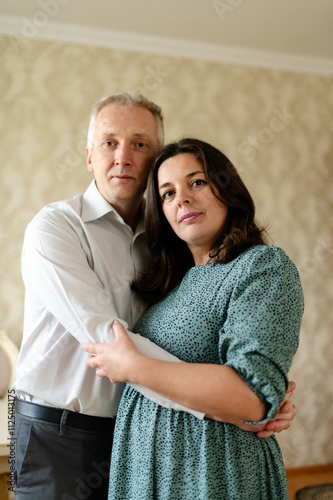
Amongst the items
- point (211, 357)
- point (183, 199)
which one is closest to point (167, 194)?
point (183, 199)

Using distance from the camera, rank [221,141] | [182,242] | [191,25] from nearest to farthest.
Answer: [182,242], [191,25], [221,141]

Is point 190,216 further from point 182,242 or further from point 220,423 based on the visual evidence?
point 220,423

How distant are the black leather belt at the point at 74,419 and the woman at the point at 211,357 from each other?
0.38ft

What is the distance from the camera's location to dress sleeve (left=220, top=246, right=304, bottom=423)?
1019 millimetres

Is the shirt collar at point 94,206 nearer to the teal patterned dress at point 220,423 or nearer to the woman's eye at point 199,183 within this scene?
the woman's eye at point 199,183

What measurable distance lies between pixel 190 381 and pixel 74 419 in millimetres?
480

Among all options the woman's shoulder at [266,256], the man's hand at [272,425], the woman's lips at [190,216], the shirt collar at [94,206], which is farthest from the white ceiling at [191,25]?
the man's hand at [272,425]

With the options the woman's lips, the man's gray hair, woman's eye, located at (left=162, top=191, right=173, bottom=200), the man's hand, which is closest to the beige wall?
the man's gray hair

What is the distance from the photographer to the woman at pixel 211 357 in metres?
1.04

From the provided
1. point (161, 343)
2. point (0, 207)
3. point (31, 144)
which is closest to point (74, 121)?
point (31, 144)

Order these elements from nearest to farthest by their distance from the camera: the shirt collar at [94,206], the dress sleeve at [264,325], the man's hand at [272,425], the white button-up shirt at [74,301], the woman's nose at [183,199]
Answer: the dress sleeve at [264,325]
the man's hand at [272,425]
the white button-up shirt at [74,301]
the woman's nose at [183,199]
the shirt collar at [94,206]

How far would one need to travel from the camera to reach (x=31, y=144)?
3.12 metres

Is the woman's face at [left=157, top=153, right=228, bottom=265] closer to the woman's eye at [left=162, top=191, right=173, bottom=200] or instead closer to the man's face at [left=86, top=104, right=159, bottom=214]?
the woman's eye at [left=162, top=191, right=173, bottom=200]

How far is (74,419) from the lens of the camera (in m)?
1.36
